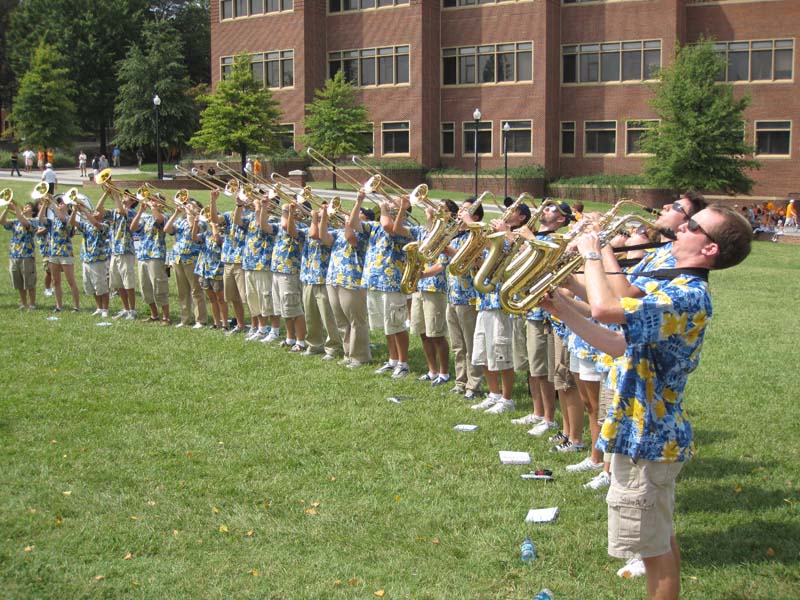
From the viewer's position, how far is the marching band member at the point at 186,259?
1440cm

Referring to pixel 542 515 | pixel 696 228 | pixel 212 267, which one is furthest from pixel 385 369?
pixel 696 228

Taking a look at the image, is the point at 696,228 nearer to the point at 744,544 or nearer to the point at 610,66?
the point at 744,544

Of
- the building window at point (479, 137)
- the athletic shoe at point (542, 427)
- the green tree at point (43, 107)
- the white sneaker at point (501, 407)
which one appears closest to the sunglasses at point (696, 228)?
the athletic shoe at point (542, 427)

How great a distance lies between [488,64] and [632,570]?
41.3 m

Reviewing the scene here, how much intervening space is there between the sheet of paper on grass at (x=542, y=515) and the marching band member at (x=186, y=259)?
898cm

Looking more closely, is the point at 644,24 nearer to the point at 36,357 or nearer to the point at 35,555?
the point at 36,357

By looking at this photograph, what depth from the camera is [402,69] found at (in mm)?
45375

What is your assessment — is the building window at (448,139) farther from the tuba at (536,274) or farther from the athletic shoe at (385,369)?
the tuba at (536,274)

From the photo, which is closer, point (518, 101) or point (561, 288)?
point (561, 288)

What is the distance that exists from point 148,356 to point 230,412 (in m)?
3.17

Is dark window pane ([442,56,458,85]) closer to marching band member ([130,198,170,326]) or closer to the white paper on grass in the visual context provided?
marching band member ([130,198,170,326])

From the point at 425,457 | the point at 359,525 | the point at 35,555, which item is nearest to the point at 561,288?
the point at 359,525

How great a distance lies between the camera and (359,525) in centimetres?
627

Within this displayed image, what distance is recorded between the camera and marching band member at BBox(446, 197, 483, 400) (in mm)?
9953
